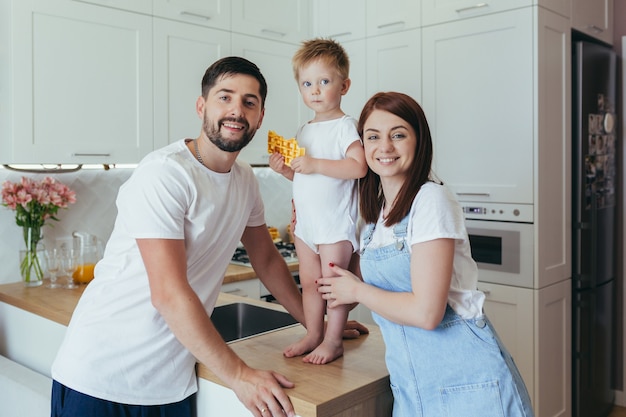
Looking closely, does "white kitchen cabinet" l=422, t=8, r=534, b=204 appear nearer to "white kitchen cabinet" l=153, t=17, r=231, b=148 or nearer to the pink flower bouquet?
"white kitchen cabinet" l=153, t=17, r=231, b=148

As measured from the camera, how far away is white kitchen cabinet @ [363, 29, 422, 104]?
312cm

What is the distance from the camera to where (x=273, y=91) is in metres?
3.26

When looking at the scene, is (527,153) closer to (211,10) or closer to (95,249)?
(211,10)

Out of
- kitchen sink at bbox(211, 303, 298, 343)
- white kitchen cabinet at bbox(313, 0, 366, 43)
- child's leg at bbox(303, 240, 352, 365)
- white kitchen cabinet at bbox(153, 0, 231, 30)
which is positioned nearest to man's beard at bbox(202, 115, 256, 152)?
child's leg at bbox(303, 240, 352, 365)

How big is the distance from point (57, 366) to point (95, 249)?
1263 millimetres

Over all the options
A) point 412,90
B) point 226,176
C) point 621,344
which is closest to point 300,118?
point 412,90

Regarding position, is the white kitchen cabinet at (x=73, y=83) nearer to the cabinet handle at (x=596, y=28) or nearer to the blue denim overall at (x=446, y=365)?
the blue denim overall at (x=446, y=365)

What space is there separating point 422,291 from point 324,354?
0.36m

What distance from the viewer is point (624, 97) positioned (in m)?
3.46

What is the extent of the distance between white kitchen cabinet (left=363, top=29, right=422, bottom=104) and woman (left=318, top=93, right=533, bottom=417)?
190 cm

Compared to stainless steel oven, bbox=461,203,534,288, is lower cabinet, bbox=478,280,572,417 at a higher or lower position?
lower

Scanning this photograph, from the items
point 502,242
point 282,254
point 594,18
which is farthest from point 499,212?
point 594,18

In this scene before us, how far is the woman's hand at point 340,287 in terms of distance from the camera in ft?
4.33

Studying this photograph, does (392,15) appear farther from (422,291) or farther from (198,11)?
(422,291)
